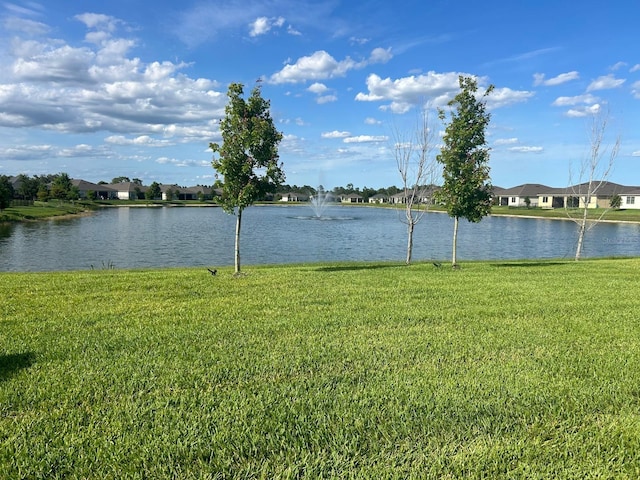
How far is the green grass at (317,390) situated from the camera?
3145 millimetres

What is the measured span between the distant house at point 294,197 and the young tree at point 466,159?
14657 centimetres

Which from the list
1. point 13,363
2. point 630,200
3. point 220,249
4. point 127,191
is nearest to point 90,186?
point 127,191

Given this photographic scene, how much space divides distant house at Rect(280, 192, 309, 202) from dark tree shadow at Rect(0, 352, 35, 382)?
155m

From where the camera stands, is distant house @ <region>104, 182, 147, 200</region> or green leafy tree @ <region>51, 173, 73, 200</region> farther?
distant house @ <region>104, 182, 147, 200</region>

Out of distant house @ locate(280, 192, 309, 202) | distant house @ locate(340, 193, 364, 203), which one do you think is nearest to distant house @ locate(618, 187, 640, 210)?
distant house @ locate(340, 193, 364, 203)

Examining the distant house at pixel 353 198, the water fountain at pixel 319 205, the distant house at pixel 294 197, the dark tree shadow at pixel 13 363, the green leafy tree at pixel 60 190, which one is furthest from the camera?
the distant house at pixel 294 197

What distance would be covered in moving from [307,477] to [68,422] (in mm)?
1983

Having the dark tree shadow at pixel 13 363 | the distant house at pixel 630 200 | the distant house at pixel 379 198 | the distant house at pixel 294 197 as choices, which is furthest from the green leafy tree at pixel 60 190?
the distant house at pixel 630 200

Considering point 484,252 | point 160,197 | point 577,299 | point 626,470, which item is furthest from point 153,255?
point 160,197

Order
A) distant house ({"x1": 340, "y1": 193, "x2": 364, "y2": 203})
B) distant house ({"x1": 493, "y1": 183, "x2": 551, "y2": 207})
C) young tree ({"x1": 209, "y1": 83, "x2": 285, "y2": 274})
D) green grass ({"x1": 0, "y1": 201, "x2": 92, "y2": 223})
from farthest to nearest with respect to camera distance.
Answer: distant house ({"x1": 340, "y1": 193, "x2": 364, "y2": 203}) → distant house ({"x1": 493, "y1": 183, "x2": 551, "y2": 207}) → green grass ({"x1": 0, "y1": 201, "x2": 92, "y2": 223}) → young tree ({"x1": 209, "y1": 83, "x2": 285, "y2": 274})

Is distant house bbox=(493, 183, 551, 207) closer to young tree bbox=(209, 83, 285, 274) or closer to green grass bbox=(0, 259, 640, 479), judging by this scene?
young tree bbox=(209, 83, 285, 274)

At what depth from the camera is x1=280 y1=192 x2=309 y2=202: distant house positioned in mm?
161500

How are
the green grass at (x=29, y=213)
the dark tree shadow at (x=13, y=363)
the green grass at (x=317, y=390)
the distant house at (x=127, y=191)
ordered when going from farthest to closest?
the distant house at (x=127, y=191) → the green grass at (x=29, y=213) → the dark tree shadow at (x=13, y=363) → the green grass at (x=317, y=390)

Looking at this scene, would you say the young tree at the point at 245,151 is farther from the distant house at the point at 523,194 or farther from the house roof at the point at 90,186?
the house roof at the point at 90,186
